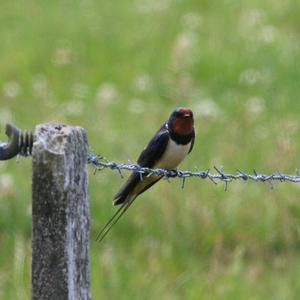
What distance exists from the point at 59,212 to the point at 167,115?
576cm

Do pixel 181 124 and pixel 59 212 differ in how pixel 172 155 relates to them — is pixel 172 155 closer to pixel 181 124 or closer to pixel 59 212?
pixel 181 124

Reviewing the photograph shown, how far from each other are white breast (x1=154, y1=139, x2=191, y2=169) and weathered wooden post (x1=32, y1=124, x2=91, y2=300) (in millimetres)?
1613

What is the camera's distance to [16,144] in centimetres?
298

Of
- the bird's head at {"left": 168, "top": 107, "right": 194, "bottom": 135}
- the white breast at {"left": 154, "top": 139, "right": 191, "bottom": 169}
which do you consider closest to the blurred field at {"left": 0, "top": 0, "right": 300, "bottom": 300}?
the white breast at {"left": 154, "top": 139, "right": 191, "bottom": 169}

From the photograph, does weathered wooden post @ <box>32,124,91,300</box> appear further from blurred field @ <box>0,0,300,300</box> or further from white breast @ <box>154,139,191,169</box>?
blurred field @ <box>0,0,300,300</box>

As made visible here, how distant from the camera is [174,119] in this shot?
4531 millimetres

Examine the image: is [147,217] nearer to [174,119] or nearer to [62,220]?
[174,119]

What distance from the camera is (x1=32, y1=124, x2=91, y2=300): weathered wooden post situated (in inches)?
113

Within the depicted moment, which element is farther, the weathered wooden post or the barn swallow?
the barn swallow

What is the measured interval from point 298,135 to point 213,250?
1.99 m

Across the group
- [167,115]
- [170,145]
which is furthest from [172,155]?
[167,115]

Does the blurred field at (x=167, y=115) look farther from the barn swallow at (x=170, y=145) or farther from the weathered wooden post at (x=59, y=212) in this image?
the weathered wooden post at (x=59, y=212)

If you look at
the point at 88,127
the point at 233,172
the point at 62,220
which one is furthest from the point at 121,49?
the point at 62,220

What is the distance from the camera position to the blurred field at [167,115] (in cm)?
586
